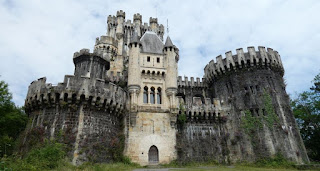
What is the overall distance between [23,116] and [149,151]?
14236 mm

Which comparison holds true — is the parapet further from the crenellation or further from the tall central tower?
the crenellation

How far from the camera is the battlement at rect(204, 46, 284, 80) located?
26.6 meters

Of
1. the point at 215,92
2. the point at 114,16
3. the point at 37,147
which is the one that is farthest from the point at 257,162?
the point at 114,16

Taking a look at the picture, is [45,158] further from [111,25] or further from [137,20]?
[137,20]

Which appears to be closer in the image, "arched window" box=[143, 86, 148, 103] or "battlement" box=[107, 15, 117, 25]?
"arched window" box=[143, 86, 148, 103]

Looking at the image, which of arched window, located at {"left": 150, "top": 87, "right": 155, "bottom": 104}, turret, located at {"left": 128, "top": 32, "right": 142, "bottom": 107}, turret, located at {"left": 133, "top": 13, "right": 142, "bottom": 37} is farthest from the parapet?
turret, located at {"left": 133, "top": 13, "right": 142, "bottom": 37}

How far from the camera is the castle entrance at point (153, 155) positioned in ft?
72.1

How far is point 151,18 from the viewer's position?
5616 cm

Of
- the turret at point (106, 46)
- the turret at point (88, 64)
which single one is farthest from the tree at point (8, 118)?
the turret at point (106, 46)

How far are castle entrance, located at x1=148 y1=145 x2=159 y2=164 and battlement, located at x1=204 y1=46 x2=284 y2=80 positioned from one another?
1288 cm

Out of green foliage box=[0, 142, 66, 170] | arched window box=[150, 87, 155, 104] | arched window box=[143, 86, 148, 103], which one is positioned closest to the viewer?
green foliage box=[0, 142, 66, 170]

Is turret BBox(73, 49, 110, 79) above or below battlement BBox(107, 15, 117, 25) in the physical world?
below

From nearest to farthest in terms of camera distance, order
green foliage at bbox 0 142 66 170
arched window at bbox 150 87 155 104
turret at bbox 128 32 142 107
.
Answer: green foliage at bbox 0 142 66 170 → turret at bbox 128 32 142 107 → arched window at bbox 150 87 155 104

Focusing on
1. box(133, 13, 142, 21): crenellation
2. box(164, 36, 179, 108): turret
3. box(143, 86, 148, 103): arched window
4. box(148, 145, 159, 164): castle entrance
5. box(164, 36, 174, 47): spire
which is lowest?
box(148, 145, 159, 164): castle entrance
